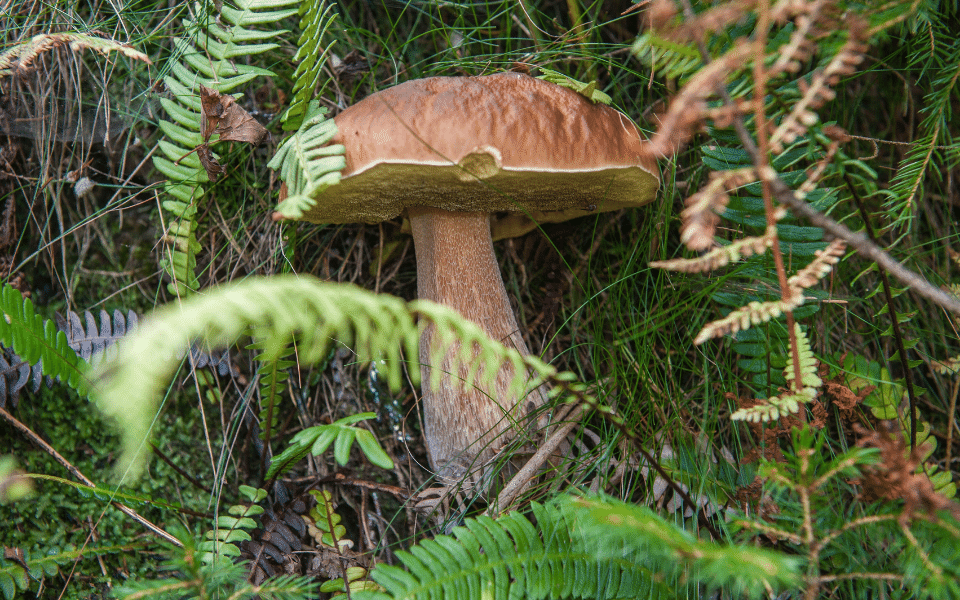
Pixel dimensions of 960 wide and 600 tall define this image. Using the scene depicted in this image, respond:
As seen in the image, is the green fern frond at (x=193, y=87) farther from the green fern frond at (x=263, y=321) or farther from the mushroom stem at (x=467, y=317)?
the green fern frond at (x=263, y=321)

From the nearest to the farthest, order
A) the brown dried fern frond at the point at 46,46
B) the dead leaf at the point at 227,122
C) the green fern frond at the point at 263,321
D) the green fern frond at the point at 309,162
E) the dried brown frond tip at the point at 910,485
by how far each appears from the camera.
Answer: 1. the green fern frond at the point at 263,321
2. the dried brown frond tip at the point at 910,485
3. the green fern frond at the point at 309,162
4. the brown dried fern frond at the point at 46,46
5. the dead leaf at the point at 227,122

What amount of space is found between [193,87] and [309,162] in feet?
2.03

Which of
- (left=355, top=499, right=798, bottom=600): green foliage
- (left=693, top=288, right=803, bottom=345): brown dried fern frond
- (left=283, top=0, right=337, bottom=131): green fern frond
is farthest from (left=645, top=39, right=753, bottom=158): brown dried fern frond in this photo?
(left=283, top=0, right=337, bottom=131): green fern frond

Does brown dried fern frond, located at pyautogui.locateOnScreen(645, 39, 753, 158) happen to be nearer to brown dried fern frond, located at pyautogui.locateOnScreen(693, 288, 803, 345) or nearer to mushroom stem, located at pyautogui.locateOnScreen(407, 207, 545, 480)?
brown dried fern frond, located at pyautogui.locateOnScreen(693, 288, 803, 345)

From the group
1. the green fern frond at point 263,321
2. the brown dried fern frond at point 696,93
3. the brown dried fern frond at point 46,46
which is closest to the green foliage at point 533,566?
the green fern frond at point 263,321

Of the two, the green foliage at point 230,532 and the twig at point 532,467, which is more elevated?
the twig at point 532,467

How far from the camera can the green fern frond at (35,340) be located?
4.36ft

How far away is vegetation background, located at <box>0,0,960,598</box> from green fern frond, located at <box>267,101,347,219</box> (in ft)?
0.70

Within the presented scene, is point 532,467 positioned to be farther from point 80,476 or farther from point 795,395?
point 80,476

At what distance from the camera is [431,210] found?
180 centimetres

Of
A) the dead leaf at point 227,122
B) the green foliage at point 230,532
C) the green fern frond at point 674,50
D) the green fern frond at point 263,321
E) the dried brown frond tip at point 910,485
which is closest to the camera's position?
the green fern frond at point 263,321

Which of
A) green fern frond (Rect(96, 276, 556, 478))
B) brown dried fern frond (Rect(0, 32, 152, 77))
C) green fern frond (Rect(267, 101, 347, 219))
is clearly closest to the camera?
green fern frond (Rect(96, 276, 556, 478))

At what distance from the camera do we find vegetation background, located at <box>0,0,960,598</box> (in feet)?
4.61

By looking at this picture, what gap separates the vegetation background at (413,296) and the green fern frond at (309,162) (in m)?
0.21
